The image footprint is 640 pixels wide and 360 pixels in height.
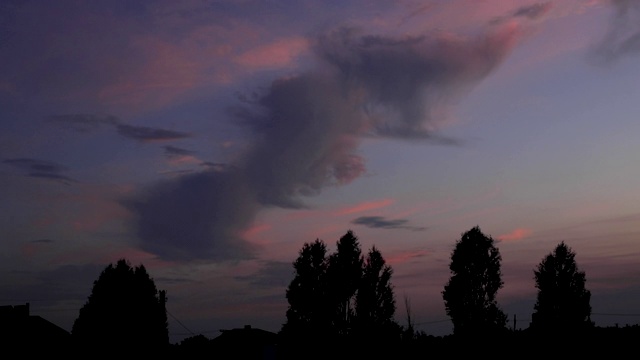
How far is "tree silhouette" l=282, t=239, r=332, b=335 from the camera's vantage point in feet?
205

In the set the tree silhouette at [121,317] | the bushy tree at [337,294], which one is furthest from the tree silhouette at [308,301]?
the tree silhouette at [121,317]

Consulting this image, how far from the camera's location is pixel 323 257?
66312 mm

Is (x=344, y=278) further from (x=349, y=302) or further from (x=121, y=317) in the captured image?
(x=121, y=317)

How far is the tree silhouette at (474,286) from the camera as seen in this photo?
6131 cm

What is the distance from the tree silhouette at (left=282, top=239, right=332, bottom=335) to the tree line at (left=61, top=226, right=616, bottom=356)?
0.08m

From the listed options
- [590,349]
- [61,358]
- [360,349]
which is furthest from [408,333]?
[61,358]

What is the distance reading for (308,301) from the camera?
2485 inches

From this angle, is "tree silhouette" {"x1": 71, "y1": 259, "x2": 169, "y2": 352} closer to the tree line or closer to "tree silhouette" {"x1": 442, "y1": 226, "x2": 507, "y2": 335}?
the tree line

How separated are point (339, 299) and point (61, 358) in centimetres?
2512

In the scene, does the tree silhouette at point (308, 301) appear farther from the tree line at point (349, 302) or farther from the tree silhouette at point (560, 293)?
the tree silhouette at point (560, 293)

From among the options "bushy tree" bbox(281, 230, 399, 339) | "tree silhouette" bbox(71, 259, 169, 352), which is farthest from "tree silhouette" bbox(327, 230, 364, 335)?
"tree silhouette" bbox(71, 259, 169, 352)

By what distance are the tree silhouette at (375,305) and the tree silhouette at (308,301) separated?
115 inches

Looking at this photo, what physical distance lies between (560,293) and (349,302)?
17896 millimetres

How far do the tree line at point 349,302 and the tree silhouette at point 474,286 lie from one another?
8cm
